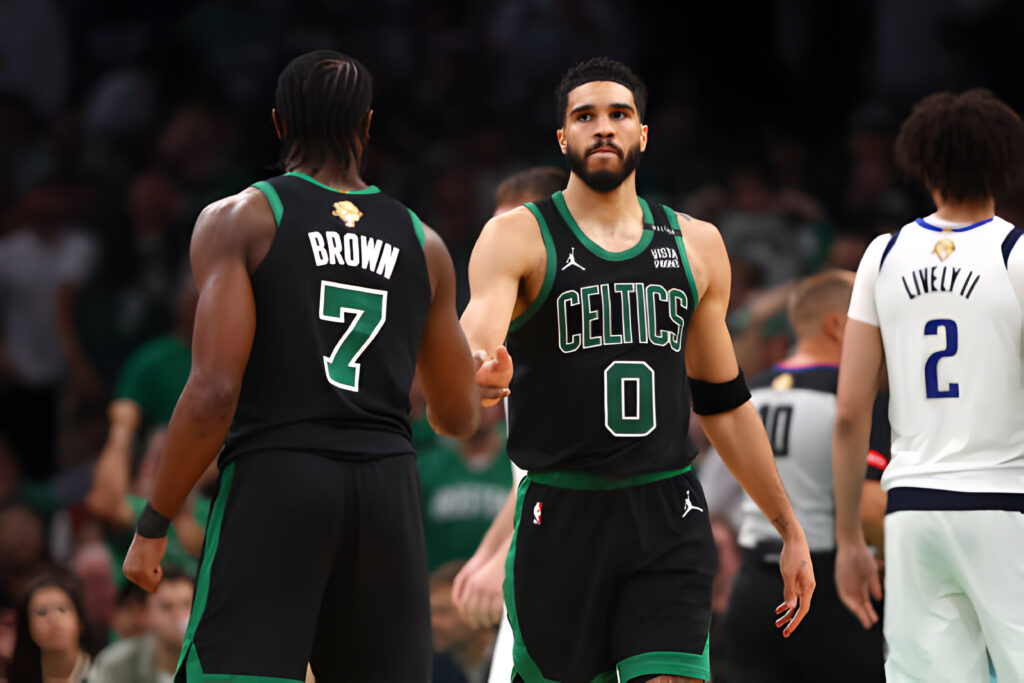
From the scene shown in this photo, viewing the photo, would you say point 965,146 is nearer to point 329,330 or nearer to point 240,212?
point 329,330

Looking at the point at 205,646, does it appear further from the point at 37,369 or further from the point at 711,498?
the point at 37,369

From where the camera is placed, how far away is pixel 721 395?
4.34 m

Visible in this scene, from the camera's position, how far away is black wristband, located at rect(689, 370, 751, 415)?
4.34 m

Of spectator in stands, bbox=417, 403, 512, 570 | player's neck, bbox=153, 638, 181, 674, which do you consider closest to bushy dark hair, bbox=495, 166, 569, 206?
spectator in stands, bbox=417, 403, 512, 570

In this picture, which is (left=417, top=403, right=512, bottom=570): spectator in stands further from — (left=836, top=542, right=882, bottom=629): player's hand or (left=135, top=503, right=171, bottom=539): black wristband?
(left=135, top=503, right=171, bottom=539): black wristband

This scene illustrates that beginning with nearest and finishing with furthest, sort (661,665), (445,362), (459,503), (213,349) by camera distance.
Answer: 1. (213,349)
2. (445,362)
3. (661,665)
4. (459,503)

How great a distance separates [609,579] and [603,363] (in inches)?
25.5

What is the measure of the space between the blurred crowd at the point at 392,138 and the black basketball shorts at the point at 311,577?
15.5 ft

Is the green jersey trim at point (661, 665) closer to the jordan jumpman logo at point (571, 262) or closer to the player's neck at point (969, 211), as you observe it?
the jordan jumpman logo at point (571, 262)

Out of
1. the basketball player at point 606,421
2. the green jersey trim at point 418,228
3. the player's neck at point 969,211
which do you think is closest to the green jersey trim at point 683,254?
the basketball player at point 606,421

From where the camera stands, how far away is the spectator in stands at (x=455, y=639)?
6.84m

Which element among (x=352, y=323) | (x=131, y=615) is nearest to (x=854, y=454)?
(x=352, y=323)

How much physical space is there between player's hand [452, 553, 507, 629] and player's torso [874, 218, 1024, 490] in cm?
138

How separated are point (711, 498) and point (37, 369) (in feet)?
16.5
